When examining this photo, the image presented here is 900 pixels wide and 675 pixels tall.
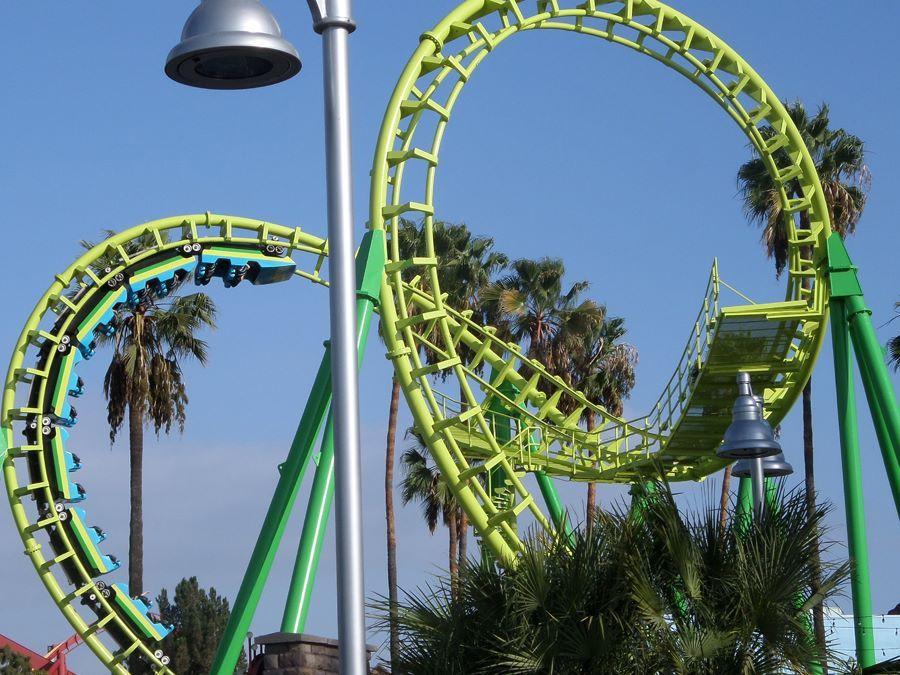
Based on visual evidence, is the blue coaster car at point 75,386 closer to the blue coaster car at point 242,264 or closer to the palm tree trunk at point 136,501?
the blue coaster car at point 242,264

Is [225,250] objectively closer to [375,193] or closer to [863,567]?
[375,193]

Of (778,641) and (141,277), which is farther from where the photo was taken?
(141,277)

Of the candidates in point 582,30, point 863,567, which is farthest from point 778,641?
point 582,30

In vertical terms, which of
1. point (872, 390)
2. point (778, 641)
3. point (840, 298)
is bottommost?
point (778, 641)

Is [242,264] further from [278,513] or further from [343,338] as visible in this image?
[343,338]

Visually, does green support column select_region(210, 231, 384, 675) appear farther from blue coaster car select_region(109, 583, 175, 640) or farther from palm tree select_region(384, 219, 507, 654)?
palm tree select_region(384, 219, 507, 654)

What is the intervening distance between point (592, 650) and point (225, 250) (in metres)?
14.1

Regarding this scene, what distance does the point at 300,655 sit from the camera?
1495 cm

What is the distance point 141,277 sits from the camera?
22.7 meters

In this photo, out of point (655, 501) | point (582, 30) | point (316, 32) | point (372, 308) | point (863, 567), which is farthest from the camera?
point (582, 30)

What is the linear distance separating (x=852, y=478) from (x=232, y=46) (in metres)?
11.5

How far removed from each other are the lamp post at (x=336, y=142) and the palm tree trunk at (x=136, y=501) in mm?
24592

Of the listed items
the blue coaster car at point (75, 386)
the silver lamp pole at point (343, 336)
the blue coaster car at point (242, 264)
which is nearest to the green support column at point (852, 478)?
the blue coaster car at point (242, 264)

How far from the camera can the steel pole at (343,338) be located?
21.3ft
